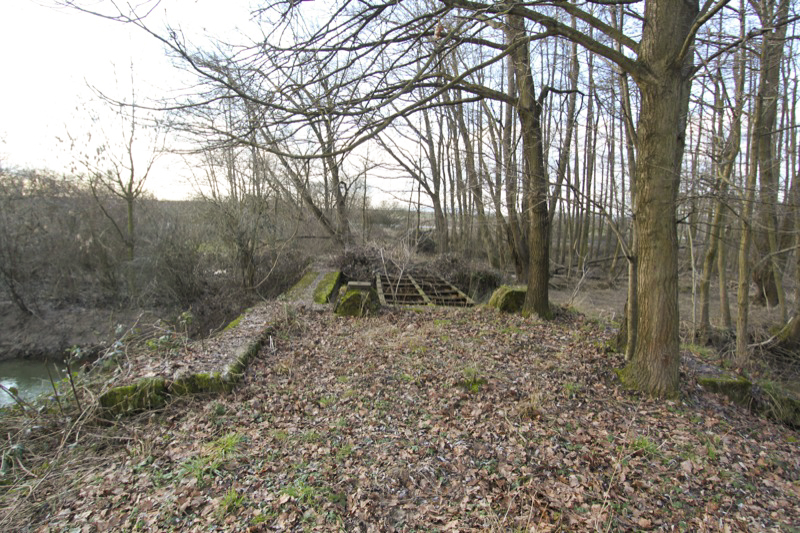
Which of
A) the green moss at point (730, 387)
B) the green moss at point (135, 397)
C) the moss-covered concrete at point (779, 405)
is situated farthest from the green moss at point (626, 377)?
the green moss at point (135, 397)

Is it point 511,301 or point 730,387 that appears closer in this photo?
point 730,387

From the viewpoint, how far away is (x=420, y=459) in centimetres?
349

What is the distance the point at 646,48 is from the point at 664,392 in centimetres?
346

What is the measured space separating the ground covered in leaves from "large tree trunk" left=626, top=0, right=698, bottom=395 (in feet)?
1.67

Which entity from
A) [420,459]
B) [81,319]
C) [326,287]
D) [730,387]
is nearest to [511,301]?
[730,387]

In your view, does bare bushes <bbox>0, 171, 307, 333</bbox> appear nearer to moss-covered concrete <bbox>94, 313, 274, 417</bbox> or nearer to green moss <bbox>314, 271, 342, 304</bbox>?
green moss <bbox>314, 271, 342, 304</bbox>

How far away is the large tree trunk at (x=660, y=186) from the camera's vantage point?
13.7ft

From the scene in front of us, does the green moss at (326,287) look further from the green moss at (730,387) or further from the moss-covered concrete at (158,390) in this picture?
the green moss at (730,387)

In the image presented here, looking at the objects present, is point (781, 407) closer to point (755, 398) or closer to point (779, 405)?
point (779, 405)

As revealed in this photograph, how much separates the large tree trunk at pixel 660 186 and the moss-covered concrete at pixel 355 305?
478 centimetres

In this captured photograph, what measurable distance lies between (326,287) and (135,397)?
657 centimetres

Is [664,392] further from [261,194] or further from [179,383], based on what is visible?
[261,194]

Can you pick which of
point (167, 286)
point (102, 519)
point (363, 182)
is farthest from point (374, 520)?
point (363, 182)

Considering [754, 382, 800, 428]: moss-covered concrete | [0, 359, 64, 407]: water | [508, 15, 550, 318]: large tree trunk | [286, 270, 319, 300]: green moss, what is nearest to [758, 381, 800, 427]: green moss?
[754, 382, 800, 428]: moss-covered concrete
